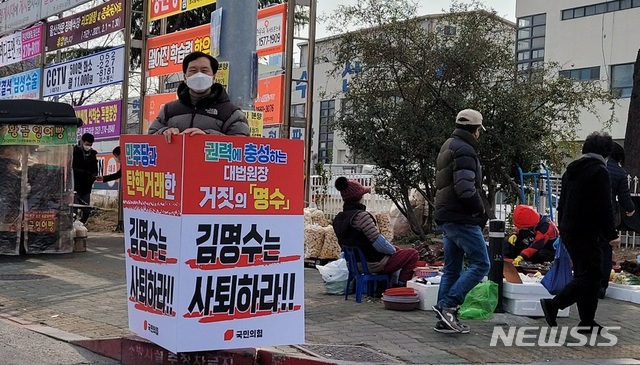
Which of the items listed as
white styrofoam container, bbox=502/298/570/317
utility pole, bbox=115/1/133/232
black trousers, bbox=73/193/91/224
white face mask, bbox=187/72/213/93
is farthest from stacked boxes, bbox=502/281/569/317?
utility pole, bbox=115/1/133/232

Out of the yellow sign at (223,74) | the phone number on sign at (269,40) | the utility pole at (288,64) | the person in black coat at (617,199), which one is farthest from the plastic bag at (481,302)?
the phone number on sign at (269,40)

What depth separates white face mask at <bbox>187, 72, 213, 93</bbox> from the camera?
564 cm

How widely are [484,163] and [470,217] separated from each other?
7861 millimetres

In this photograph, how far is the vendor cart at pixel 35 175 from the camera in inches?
473

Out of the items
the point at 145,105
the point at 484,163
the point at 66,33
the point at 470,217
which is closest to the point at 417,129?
the point at 484,163

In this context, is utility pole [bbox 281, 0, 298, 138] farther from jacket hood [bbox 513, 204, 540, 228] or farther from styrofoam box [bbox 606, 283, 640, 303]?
styrofoam box [bbox 606, 283, 640, 303]

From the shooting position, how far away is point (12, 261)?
11.8m

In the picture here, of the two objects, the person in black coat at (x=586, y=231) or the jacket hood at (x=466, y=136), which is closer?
the person in black coat at (x=586, y=231)

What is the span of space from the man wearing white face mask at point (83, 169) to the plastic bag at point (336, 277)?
23.0 feet

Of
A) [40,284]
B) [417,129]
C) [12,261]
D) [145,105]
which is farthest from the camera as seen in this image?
[145,105]

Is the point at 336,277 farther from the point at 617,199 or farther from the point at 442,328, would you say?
the point at 617,199

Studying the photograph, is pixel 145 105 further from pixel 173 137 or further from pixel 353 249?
pixel 173 137

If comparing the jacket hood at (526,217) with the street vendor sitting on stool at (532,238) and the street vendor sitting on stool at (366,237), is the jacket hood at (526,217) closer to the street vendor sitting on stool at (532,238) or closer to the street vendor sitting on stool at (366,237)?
the street vendor sitting on stool at (532,238)

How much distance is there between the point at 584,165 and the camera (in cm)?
720
